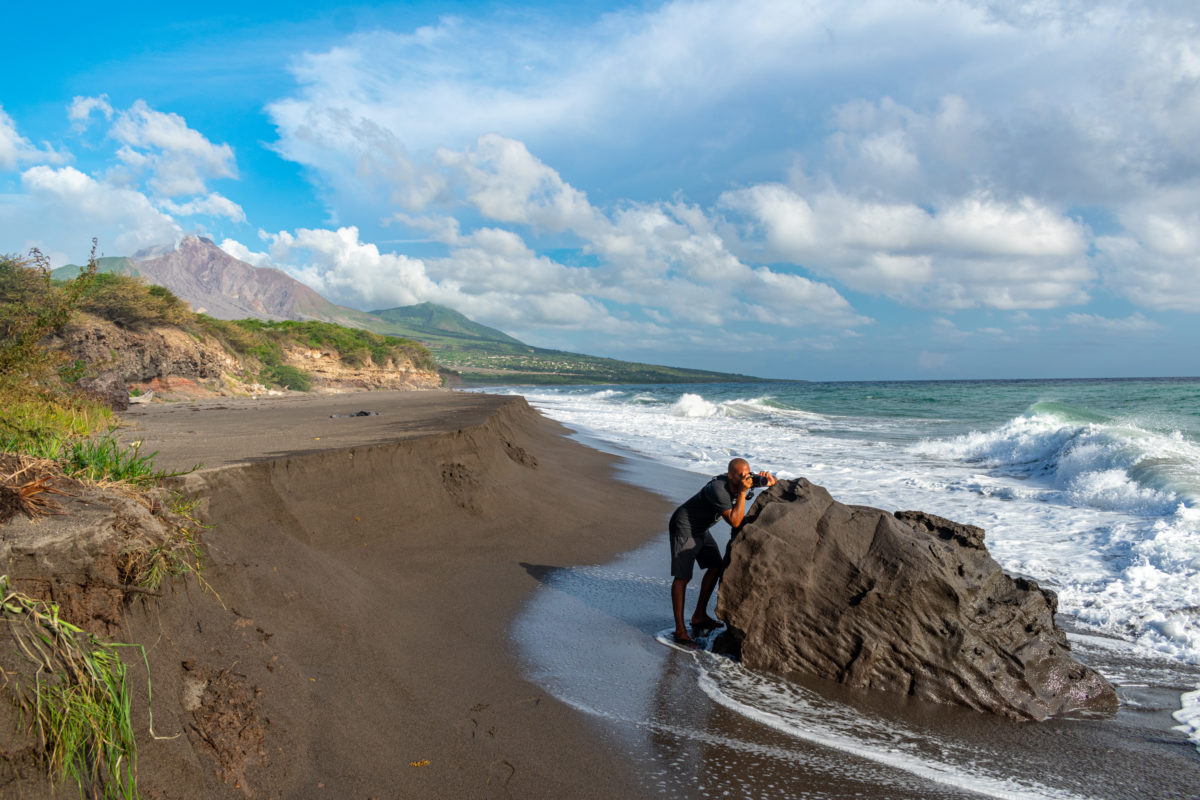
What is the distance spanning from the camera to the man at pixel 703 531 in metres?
5.47

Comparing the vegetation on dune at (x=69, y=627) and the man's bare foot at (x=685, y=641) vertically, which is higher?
the vegetation on dune at (x=69, y=627)

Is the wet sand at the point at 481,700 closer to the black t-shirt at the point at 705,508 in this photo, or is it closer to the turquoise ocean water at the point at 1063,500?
the turquoise ocean water at the point at 1063,500

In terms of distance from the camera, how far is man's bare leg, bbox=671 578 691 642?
5.40m

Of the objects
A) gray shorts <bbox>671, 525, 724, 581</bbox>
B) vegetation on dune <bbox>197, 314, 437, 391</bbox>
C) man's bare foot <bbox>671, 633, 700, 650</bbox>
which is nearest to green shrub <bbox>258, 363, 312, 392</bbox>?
vegetation on dune <bbox>197, 314, 437, 391</bbox>

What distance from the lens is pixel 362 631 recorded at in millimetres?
4645

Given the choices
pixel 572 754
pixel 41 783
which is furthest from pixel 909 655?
pixel 41 783

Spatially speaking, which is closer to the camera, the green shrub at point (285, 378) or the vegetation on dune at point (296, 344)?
the vegetation on dune at point (296, 344)

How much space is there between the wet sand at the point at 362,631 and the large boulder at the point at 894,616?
1.77 m

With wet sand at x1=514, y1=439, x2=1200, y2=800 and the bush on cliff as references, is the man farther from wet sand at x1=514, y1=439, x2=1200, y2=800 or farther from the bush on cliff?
the bush on cliff

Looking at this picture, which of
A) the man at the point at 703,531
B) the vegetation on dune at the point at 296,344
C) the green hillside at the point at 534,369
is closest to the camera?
the man at the point at 703,531

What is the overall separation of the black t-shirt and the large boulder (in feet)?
1.05

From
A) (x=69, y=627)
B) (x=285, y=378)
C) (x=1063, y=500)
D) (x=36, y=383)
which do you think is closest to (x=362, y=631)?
(x=69, y=627)

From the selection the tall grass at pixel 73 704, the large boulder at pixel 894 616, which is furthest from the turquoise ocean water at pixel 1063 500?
the tall grass at pixel 73 704

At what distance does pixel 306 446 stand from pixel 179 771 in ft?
17.9
